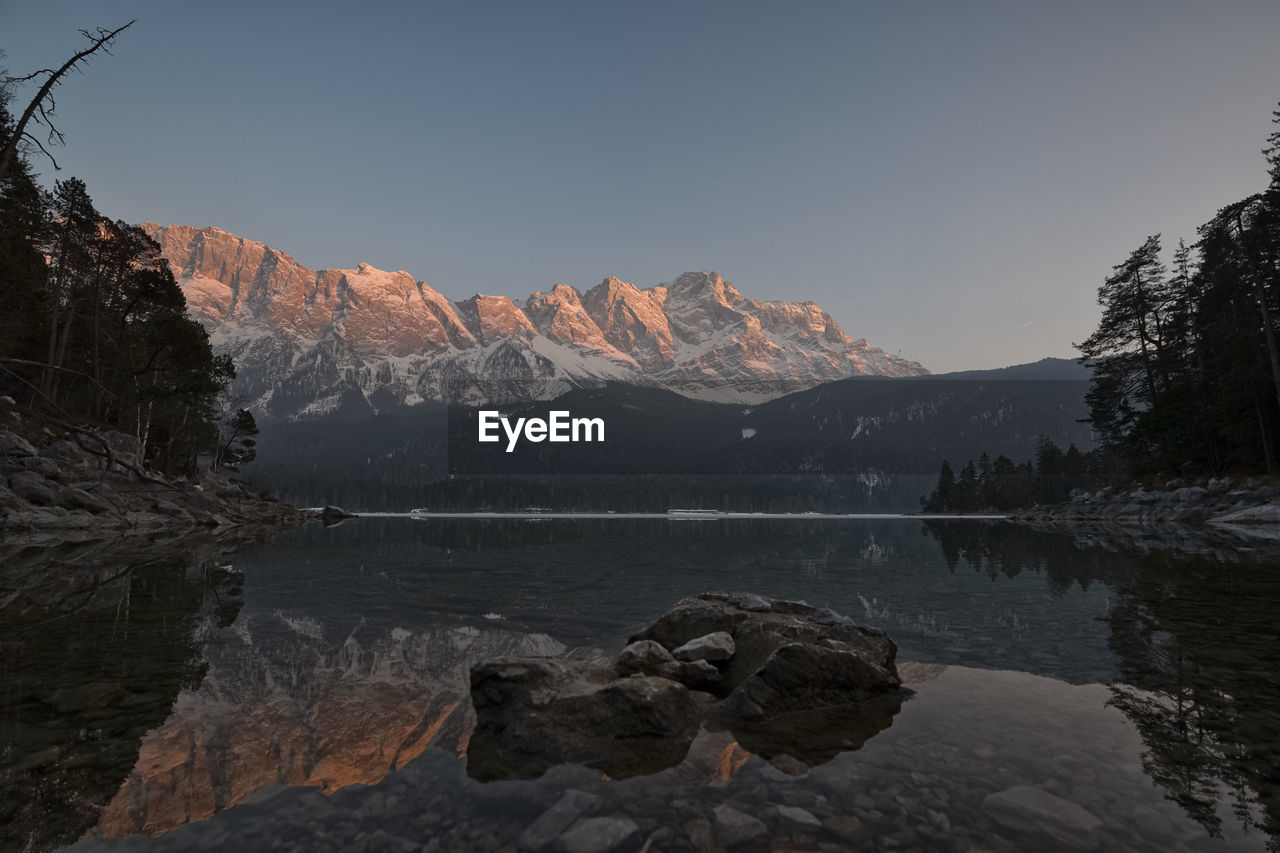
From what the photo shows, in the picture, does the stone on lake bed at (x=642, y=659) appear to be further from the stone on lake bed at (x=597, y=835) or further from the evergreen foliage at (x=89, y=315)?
the evergreen foliage at (x=89, y=315)

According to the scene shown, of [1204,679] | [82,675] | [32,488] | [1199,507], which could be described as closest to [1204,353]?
[1199,507]

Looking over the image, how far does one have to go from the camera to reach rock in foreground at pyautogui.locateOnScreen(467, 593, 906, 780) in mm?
7840

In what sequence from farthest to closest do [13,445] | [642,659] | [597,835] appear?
1. [13,445]
2. [642,659]
3. [597,835]

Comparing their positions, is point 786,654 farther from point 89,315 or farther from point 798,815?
point 89,315

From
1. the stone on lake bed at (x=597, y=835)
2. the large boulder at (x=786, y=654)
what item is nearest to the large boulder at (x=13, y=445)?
the large boulder at (x=786, y=654)

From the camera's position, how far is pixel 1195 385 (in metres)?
61.8

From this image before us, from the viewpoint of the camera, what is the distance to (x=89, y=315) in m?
48.1

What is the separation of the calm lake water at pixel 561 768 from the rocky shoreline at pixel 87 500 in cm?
2192

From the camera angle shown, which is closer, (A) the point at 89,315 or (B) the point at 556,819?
(B) the point at 556,819

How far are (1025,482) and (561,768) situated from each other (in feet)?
569

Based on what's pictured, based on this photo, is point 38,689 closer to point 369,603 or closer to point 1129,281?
point 369,603

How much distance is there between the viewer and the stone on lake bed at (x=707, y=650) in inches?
447

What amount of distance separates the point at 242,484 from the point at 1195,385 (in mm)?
115998

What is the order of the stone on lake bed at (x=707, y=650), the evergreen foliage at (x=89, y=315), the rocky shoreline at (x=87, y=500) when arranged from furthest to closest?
the evergreen foliage at (x=89, y=315) < the rocky shoreline at (x=87, y=500) < the stone on lake bed at (x=707, y=650)
